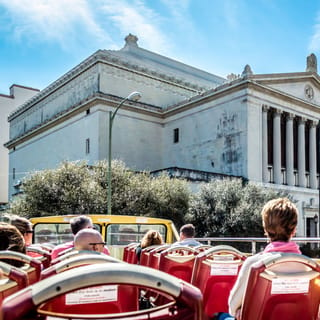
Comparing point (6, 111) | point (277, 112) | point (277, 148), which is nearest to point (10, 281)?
point (277, 148)

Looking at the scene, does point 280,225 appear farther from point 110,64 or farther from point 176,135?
point 176,135

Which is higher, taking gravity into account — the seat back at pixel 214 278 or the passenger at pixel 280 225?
the passenger at pixel 280 225

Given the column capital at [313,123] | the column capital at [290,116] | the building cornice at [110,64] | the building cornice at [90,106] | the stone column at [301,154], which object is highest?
the building cornice at [110,64]

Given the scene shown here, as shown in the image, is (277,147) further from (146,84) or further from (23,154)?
(23,154)

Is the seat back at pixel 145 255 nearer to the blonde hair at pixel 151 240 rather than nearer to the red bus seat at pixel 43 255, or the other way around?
the blonde hair at pixel 151 240

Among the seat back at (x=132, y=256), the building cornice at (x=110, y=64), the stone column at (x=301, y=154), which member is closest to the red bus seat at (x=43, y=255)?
the seat back at (x=132, y=256)

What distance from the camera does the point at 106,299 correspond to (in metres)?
2.33

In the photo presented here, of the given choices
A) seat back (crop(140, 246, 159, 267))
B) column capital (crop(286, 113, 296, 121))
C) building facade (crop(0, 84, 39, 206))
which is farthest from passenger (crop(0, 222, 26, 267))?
building facade (crop(0, 84, 39, 206))

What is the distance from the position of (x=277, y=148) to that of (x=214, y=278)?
1651 inches

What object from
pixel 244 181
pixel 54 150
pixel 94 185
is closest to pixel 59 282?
pixel 94 185

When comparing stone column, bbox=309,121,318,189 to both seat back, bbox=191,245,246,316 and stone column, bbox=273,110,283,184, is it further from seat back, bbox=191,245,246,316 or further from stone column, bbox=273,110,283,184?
seat back, bbox=191,245,246,316

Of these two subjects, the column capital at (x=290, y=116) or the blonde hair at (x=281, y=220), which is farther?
the column capital at (x=290, y=116)

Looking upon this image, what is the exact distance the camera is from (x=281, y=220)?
343 centimetres

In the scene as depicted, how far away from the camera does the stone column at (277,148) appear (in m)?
44.9
